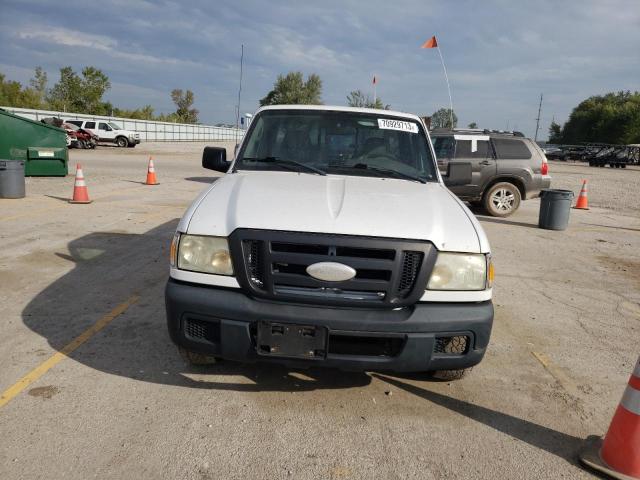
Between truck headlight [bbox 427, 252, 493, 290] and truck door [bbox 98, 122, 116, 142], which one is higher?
truck door [bbox 98, 122, 116, 142]

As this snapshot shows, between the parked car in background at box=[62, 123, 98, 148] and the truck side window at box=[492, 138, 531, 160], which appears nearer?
the truck side window at box=[492, 138, 531, 160]

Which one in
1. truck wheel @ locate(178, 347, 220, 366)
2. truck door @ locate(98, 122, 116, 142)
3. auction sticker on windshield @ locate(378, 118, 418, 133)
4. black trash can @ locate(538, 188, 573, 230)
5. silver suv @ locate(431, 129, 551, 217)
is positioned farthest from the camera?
truck door @ locate(98, 122, 116, 142)

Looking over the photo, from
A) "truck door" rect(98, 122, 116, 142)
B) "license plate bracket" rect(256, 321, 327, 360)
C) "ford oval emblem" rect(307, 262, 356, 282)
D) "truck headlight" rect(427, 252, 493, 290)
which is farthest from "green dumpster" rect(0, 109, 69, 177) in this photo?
"truck door" rect(98, 122, 116, 142)

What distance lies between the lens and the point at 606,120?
7912cm

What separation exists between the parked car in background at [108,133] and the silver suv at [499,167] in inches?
1047

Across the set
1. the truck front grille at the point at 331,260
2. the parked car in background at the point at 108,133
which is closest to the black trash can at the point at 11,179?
the truck front grille at the point at 331,260

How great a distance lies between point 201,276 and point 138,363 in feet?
3.62

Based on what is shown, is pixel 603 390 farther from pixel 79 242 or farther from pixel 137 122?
pixel 137 122

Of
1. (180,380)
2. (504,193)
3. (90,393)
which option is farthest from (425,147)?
(504,193)

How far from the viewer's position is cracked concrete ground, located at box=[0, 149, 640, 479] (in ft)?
8.20

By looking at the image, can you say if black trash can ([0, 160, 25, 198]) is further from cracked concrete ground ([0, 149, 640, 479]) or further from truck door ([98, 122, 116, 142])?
truck door ([98, 122, 116, 142])

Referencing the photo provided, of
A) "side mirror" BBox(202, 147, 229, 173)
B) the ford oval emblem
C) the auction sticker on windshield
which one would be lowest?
the ford oval emblem

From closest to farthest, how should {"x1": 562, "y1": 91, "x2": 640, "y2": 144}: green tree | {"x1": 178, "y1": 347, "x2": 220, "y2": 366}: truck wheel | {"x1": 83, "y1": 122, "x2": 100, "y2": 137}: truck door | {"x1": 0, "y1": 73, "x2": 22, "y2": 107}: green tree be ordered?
{"x1": 178, "y1": 347, "x2": 220, "y2": 366}: truck wheel
{"x1": 83, "y1": 122, "x2": 100, "y2": 137}: truck door
{"x1": 0, "y1": 73, "x2": 22, "y2": 107}: green tree
{"x1": 562, "y1": 91, "x2": 640, "y2": 144}: green tree

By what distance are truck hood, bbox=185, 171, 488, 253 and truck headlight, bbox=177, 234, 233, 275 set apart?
51 millimetres
